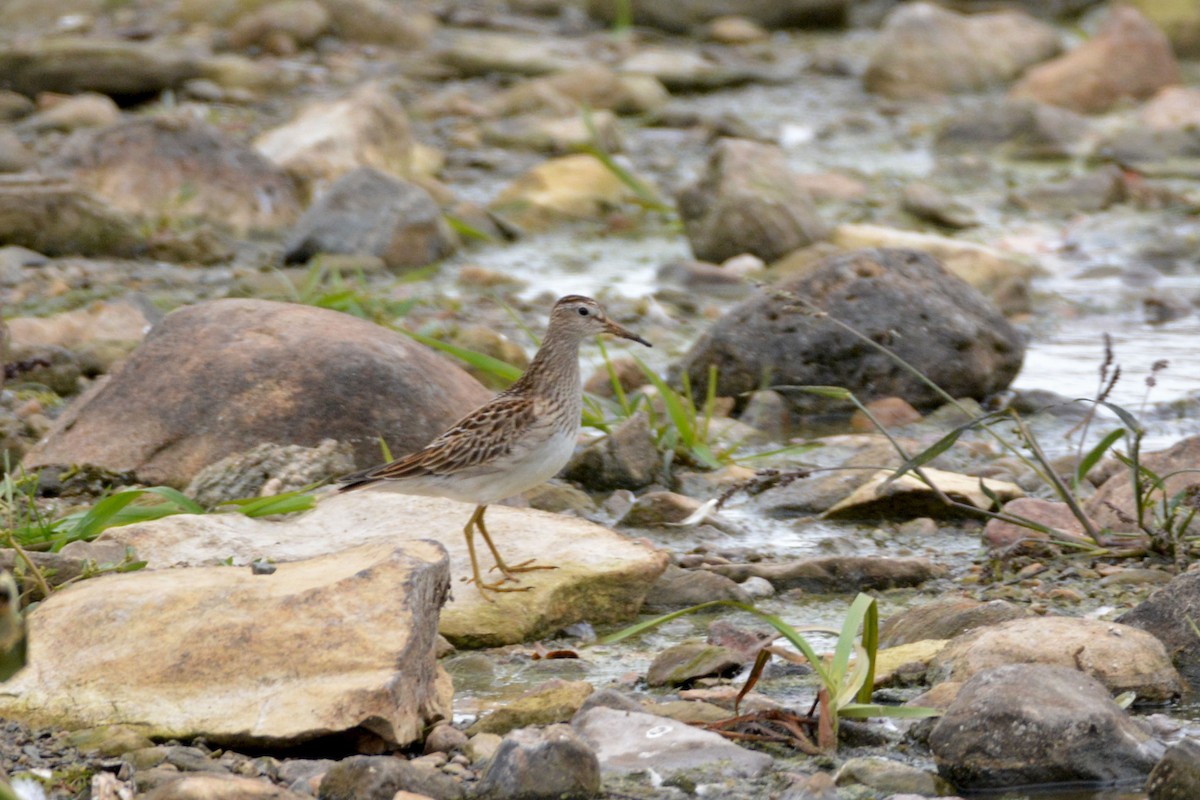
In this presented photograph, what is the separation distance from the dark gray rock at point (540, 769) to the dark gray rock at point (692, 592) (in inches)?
67.7

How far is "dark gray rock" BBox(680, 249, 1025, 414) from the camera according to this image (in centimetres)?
851

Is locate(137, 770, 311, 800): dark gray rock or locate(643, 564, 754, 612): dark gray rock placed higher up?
locate(137, 770, 311, 800): dark gray rock

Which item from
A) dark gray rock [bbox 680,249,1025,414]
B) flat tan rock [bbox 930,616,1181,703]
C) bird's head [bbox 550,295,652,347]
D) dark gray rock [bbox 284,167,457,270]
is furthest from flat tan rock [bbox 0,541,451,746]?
dark gray rock [bbox 284,167,457,270]

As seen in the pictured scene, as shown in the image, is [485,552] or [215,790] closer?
[215,790]

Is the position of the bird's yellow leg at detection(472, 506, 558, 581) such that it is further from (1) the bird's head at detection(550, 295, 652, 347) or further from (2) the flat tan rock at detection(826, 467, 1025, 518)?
(2) the flat tan rock at detection(826, 467, 1025, 518)

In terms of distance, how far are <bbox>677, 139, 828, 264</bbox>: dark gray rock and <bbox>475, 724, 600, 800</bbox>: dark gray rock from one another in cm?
783

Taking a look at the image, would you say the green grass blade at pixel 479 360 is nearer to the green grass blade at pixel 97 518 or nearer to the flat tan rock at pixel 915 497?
the flat tan rock at pixel 915 497

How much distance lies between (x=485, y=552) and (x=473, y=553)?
1.21ft

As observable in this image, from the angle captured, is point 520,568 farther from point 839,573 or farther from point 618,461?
point 618,461

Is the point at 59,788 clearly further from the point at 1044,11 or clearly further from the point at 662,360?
the point at 1044,11

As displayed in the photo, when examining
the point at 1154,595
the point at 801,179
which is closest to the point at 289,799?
the point at 1154,595

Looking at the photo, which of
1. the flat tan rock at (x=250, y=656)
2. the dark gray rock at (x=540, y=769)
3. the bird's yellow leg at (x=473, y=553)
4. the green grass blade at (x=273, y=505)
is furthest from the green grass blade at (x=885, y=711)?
the green grass blade at (x=273, y=505)

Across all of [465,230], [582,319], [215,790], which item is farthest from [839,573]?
[465,230]

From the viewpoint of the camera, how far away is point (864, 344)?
8422 mm
